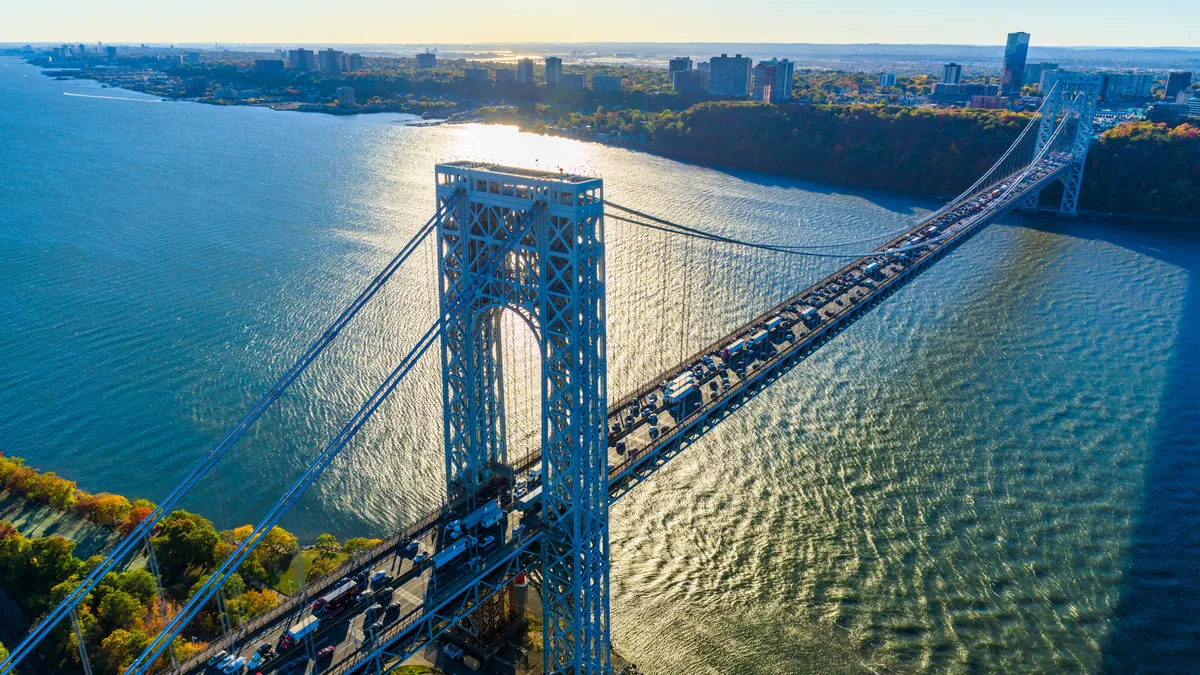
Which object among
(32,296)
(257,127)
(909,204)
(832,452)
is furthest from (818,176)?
(257,127)

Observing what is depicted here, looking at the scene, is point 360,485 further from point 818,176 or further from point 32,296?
point 818,176

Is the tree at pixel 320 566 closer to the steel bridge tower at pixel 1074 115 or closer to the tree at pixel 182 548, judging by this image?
the tree at pixel 182 548

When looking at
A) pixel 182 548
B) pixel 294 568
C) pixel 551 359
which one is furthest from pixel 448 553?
pixel 182 548

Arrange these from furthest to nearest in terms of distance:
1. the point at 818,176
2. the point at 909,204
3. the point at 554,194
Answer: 1. the point at 818,176
2. the point at 909,204
3. the point at 554,194

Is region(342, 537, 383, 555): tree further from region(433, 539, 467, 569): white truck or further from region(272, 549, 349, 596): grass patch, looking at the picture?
region(433, 539, 467, 569): white truck

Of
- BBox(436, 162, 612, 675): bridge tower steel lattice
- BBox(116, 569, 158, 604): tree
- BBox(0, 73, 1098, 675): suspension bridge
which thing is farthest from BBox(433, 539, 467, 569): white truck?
BBox(116, 569, 158, 604): tree

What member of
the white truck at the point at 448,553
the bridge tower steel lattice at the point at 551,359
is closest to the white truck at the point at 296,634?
the white truck at the point at 448,553

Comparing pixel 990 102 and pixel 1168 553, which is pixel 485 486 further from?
pixel 990 102

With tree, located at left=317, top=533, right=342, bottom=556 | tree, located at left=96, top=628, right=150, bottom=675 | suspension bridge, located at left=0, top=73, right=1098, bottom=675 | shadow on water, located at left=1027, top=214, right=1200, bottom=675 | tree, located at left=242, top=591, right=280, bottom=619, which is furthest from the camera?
tree, located at left=317, top=533, right=342, bottom=556
